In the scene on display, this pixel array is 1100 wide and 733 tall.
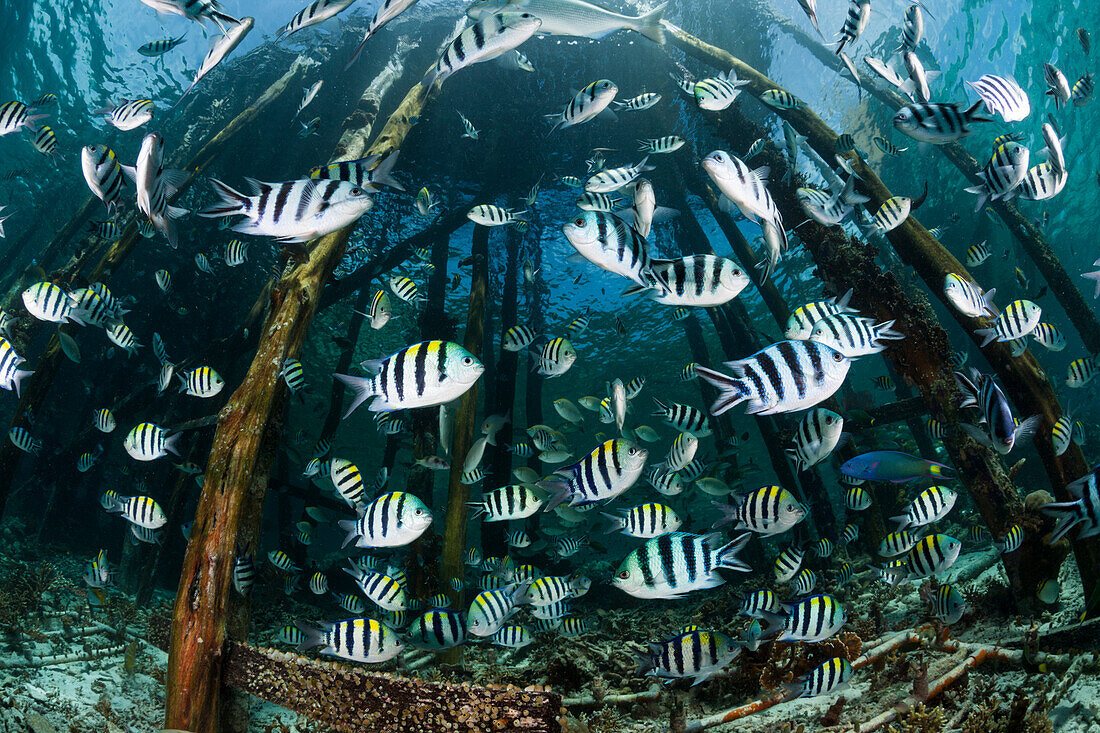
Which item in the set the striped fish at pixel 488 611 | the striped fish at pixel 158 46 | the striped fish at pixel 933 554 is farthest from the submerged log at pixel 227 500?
the striped fish at pixel 933 554

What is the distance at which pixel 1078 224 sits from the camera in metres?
19.1

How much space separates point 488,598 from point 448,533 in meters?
1.86

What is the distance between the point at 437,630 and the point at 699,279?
3380 mm

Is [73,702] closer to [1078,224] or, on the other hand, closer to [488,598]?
[488,598]

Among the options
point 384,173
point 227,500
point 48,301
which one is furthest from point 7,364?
point 384,173

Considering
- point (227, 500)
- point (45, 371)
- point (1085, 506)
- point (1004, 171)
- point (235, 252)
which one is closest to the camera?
point (1085, 506)

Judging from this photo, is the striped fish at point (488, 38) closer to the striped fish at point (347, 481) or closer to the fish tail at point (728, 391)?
the fish tail at point (728, 391)

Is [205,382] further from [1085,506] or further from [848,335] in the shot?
[1085,506]

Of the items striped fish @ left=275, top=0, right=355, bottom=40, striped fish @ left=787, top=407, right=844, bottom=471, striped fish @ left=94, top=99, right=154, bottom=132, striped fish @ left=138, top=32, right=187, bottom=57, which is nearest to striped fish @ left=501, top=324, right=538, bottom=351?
striped fish @ left=787, top=407, right=844, bottom=471

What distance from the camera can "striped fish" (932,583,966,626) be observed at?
3.75 metres

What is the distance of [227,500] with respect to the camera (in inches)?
136

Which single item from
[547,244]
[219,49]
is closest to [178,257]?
[547,244]

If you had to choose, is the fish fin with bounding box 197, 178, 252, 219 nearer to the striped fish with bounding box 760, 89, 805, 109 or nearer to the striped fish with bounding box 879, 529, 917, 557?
the striped fish with bounding box 879, 529, 917, 557

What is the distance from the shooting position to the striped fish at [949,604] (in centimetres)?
375
